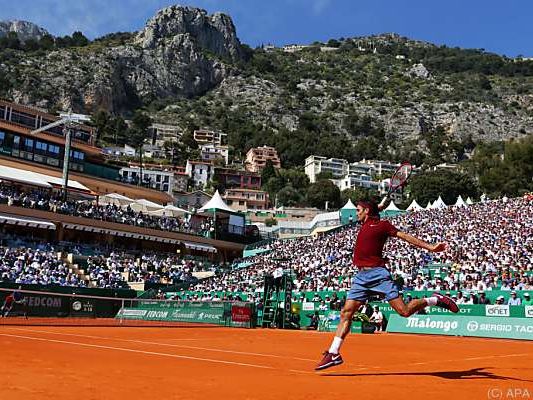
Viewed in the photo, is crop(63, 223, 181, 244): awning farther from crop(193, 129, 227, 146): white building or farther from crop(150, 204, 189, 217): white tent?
crop(193, 129, 227, 146): white building

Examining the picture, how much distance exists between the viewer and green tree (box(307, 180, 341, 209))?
455ft

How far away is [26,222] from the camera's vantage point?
47.2m

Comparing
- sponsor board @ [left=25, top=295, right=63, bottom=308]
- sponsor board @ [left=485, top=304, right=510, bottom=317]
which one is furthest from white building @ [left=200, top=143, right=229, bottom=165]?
sponsor board @ [left=485, top=304, right=510, bottom=317]

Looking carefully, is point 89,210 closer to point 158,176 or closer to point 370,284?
point 370,284

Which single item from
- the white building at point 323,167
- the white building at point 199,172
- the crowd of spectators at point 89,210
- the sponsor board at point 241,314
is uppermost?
the white building at point 323,167

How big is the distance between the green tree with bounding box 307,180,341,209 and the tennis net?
348 ft

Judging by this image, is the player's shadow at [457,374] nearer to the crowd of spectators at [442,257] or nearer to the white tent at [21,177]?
the crowd of spectators at [442,257]

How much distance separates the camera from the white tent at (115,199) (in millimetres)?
62812

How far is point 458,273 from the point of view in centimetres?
3291

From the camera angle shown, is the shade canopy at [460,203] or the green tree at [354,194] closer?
the shade canopy at [460,203]

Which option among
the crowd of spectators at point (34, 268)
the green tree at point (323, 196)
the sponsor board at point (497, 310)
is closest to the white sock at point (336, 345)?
the sponsor board at point (497, 310)

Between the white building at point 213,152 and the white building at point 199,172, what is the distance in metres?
13.0

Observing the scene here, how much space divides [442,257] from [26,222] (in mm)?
30442

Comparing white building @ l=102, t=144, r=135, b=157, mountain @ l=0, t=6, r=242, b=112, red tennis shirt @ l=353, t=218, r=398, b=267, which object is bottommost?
red tennis shirt @ l=353, t=218, r=398, b=267
